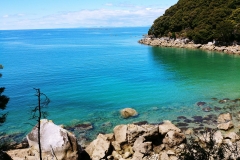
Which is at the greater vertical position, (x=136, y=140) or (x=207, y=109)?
(x=136, y=140)

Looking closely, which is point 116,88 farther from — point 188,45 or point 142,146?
point 188,45

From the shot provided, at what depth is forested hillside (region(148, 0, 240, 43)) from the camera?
79875mm

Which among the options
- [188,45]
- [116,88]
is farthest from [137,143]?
[188,45]

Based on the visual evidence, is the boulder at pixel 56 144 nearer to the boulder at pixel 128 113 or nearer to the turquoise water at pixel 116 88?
the turquoise water at pixel 116 88

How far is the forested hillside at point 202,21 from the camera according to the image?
79.9m

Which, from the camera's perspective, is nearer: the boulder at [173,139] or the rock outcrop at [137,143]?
the rock outcrop at [137,143]

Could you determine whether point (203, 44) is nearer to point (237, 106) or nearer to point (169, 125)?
point (237, 106)

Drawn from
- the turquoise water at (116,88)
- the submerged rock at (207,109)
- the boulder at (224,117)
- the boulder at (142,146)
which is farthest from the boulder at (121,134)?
the submerged rock at (207,109)

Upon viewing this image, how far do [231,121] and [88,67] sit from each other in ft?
136

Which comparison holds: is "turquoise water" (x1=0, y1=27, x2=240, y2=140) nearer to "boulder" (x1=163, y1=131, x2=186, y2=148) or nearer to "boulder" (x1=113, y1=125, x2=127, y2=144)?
"boulder" (x1=113, y1=125, x2=127, y2=144)

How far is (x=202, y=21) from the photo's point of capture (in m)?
91.9

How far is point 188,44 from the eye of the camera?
91188mm

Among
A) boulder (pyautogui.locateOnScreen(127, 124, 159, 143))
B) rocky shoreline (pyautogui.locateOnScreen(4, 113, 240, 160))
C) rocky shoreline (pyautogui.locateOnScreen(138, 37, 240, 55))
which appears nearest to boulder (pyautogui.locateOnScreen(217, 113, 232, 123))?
rocky shoreline (pyautogui.locateOnScreen(4, 113, 240, 160))

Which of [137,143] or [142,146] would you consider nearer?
[142,146]
